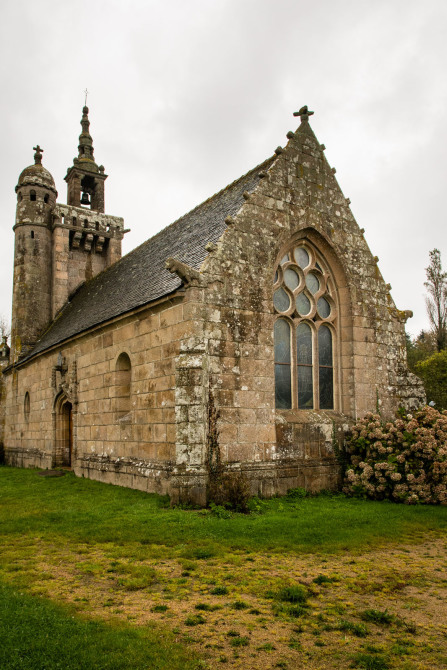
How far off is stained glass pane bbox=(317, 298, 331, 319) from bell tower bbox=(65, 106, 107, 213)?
15.2 m

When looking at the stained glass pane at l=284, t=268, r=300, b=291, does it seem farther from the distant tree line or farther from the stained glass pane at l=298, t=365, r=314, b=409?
the distant tree line

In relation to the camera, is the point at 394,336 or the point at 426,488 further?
the point at 394,336

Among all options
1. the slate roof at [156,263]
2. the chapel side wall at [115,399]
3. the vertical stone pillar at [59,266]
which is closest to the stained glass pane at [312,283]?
the slate roof at [156,263]

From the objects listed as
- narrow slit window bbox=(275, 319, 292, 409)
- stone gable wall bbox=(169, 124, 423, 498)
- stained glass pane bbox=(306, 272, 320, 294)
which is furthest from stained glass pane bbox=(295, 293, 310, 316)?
stone gable wall bbox=(169, 124, 423, 498)

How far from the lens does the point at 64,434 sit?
56.9 ft

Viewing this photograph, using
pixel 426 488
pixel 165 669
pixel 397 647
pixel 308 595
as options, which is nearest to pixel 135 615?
pixel 165 669

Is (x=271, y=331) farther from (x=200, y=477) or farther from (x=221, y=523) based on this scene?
(x=221, y=523)

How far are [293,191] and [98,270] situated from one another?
45.7 ft

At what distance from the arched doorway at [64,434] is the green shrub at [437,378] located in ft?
60.9

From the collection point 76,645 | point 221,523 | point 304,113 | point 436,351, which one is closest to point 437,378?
point 436,351

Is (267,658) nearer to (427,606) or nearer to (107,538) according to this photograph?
(427,606)

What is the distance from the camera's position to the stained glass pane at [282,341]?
37.0ft

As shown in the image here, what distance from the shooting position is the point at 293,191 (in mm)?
11562

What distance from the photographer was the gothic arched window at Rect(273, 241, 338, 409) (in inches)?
448
